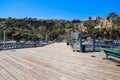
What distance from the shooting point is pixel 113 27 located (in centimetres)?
5453

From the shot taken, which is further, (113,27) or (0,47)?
(113,27)

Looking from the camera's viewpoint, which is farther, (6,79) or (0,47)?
(0,47)

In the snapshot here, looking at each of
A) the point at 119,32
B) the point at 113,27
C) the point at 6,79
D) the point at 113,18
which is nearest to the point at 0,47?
the point at 6,79

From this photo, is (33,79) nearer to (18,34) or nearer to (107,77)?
(107,77)

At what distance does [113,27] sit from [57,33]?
138ft

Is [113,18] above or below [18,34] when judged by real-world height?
above

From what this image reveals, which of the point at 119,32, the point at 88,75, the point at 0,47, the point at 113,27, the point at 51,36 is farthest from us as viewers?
the point at 51,36

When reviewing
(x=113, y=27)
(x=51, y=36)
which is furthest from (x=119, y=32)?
(x=51, y=36)

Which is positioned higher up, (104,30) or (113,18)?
(113,18)

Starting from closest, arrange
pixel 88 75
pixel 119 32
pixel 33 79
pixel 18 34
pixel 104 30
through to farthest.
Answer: pixel 33 79 < pixel 88 75 < pixel 119 32 < pixel 104 30 < pixel 18 34

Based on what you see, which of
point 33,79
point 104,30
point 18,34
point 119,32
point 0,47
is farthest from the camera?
point 18,34

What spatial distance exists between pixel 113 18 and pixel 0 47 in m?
50.8

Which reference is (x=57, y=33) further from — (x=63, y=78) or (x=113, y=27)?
(x=63, y=78)

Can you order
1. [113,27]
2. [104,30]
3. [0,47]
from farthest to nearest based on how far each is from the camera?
1. [104,30]
2. [113,27]
3. [0,47]
